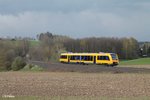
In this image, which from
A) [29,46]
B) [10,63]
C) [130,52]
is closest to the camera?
[10,63]

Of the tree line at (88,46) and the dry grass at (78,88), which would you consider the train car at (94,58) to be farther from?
the tree line at (88,46)

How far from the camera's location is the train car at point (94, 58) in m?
67.4

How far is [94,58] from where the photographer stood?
6975 centimetres

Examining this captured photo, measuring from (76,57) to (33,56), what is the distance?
6288 cm

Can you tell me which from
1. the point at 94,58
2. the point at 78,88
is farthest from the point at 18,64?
the point at 78,88

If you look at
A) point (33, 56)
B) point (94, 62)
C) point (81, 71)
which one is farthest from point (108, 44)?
point (81, 71)

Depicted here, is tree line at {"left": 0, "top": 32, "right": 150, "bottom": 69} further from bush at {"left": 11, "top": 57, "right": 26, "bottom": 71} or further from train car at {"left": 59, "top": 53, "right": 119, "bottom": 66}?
train car at {"left": 59, "top": 53, "right": 119, "bottom": 66}

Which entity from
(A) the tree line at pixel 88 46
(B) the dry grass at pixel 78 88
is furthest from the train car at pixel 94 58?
(A) the tree line at pixel 88 46

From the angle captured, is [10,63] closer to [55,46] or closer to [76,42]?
[55,46]

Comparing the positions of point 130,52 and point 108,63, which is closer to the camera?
point 108,63

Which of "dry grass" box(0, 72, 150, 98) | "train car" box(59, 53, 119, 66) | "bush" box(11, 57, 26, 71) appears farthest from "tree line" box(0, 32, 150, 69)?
"dry grass" box(0, 72, 150, 98)

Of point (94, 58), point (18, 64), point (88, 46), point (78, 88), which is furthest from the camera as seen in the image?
point (88, 46)

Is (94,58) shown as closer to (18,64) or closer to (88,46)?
(18,64)

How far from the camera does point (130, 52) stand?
157875 millimetres
